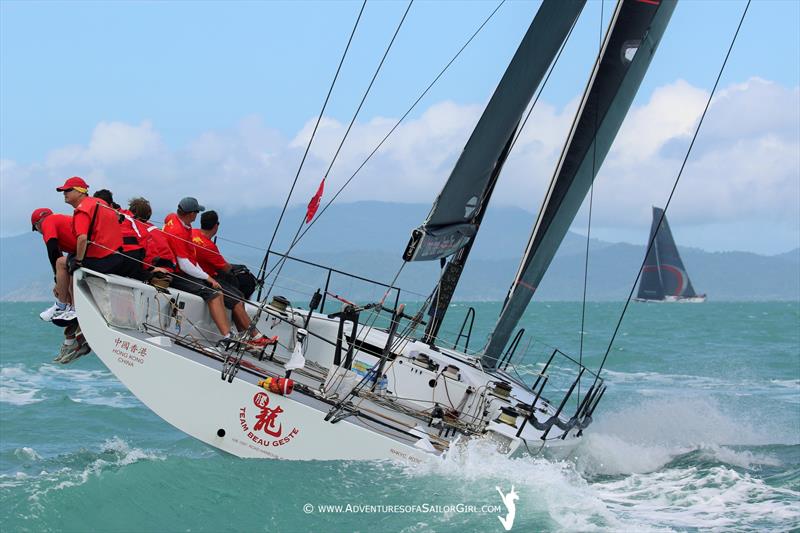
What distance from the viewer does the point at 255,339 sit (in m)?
9.29

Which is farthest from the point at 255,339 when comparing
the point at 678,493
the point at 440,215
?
the point at 678,493

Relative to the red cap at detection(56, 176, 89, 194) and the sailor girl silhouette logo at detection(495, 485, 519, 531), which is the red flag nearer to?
the red cap at detection(56, 176, 89, 194)

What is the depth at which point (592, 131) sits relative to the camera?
36.4 feet

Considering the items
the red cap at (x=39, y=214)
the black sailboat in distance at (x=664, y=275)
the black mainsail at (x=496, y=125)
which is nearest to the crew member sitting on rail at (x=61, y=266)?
the red cap at (x=39, y=214)

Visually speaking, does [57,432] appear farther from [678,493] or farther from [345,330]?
[678,493]

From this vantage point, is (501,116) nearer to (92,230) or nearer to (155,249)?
(155,249)

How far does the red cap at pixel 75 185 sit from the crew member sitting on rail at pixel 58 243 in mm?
224

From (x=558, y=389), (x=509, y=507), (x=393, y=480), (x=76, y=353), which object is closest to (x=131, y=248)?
(x=76, y=353)

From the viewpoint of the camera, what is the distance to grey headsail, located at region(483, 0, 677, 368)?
1074cm

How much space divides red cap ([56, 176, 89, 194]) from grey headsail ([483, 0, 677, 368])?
4.25 metres

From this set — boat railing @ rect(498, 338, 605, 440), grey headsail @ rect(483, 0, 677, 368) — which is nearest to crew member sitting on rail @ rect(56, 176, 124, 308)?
boat railing @ rect(498, 338, 605, 440)

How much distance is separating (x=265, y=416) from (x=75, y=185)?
2.45 m

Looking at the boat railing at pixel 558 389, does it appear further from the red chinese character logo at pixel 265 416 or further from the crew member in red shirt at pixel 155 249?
the crew member in red shirt at pixel 155 249

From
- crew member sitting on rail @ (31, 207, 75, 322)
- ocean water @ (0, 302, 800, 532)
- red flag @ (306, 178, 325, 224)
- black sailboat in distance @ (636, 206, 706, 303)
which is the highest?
black sailboat in distance @ (636, 206, 706, 303)
